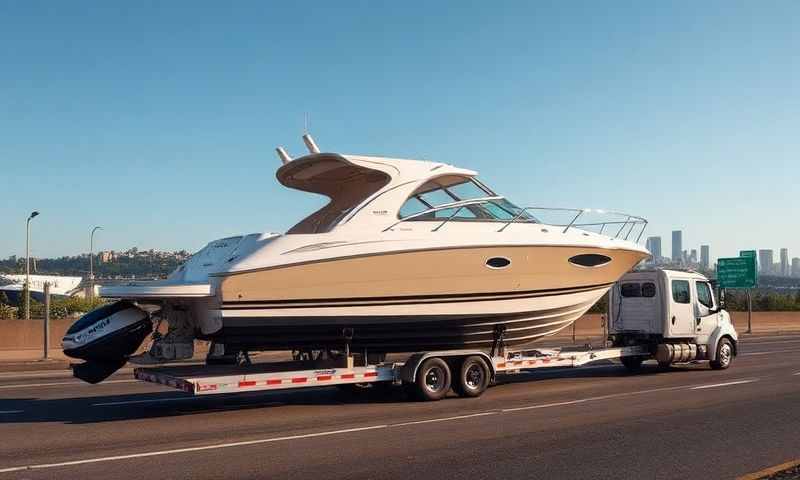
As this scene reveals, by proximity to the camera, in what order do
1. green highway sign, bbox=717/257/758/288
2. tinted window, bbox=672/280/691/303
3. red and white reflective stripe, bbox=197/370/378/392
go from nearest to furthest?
red and white reflective stripe, bbox=197/370/378/392 → tinted window, bbox=672/280/691/303 → green highway sign, bbox=717/257/758/288

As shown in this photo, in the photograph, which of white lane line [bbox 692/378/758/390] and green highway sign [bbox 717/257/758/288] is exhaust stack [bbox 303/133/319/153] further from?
green highway sign [bbox 717/257/758/288]

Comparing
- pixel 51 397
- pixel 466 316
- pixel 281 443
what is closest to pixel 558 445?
pixel 281 443

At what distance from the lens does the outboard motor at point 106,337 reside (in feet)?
38.2

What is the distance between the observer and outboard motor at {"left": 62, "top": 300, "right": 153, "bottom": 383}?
11648 millimetres

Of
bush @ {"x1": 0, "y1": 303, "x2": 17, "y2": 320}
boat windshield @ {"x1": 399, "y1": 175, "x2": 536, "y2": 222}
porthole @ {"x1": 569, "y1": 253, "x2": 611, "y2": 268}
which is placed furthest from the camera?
bush @ {"x1": 0, "y1": 303, "x2": 17, "y2": 320}

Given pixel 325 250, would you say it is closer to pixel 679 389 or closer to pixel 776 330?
pixel 679 389

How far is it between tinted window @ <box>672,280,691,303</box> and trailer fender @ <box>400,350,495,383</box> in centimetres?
637

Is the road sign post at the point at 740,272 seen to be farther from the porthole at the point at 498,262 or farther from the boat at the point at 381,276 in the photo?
the porthole at the point at 498,262

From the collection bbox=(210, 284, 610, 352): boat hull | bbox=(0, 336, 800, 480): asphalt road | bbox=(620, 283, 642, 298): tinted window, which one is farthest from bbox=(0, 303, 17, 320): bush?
bbox=(620, 283, 642, 298): tinted window

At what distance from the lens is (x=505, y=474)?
7746mm

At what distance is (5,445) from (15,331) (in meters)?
17.0

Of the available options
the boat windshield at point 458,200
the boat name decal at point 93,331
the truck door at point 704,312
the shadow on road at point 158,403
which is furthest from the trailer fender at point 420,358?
the truck door at point 704,312

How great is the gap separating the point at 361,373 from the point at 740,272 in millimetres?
35869

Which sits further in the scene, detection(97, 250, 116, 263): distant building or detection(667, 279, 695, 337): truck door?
detection(97, 250, 116, 263): distant building
